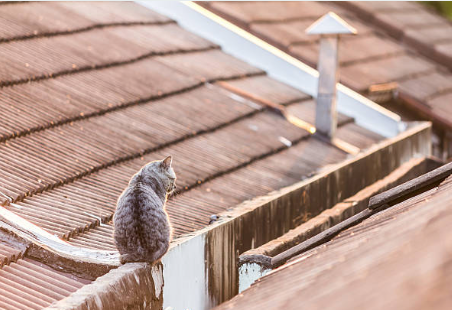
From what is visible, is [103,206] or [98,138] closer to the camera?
[103,206]

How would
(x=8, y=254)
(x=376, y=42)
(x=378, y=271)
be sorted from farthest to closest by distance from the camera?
(x=376, y=42), (x=8, y=254), (x=378, y=271)

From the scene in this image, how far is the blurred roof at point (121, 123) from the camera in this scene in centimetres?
469

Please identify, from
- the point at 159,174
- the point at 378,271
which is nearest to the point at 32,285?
the point at 159,174

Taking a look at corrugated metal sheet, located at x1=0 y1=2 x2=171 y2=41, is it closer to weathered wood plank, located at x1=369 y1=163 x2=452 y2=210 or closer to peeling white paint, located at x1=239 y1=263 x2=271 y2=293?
peeling white paint, located at x1=239 y1=263 x2=271 y2=293

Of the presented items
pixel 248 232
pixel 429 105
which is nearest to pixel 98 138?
pixel 248 232

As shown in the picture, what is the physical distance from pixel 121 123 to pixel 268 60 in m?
3.29

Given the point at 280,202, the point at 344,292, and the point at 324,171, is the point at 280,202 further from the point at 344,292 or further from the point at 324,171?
the point at 344,292

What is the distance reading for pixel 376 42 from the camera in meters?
12.0

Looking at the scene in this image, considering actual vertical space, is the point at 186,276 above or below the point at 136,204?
below

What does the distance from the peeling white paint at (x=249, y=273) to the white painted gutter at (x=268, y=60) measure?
14.4ft

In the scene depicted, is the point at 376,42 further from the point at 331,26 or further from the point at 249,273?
the point at 249,273

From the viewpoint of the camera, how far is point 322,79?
7.48m

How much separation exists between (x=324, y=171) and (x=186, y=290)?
87.0 inches

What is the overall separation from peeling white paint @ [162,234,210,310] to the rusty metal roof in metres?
0.96
